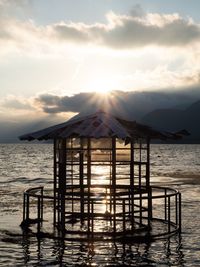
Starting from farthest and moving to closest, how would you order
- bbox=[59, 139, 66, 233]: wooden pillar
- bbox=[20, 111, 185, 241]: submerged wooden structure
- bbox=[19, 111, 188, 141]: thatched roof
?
bbox=[59, 139, 66, 233]: wooden pillar → bbox=[20, 111, 185, 241]: submerged wooden structure → bbox=[19, 111, 188, 141]: thatched roof

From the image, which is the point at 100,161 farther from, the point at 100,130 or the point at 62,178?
the point at 62,178

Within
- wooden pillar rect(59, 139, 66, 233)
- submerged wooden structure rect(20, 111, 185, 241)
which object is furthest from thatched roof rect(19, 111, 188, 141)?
wooden pillar rect(59, 139, 66, 233)

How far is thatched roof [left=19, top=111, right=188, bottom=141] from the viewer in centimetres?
1638

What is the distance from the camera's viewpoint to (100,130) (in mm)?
16594

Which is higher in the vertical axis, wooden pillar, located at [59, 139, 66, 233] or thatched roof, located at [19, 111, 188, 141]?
thatched roof, located at [19, 111, 188, 141]

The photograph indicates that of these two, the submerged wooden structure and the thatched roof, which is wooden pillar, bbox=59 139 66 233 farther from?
the thatched roof

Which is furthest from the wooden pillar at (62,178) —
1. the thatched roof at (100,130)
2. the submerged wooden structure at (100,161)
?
the thatched roof at (100,130)

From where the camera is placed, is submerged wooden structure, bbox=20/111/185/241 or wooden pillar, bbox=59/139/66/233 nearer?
submerged wooden structure, bbox=20/111/185/241

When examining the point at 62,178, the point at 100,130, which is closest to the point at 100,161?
the point at 100,130

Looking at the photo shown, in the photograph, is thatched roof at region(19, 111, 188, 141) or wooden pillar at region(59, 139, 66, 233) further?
wooden pillar at region(59, 139, 66, 233)

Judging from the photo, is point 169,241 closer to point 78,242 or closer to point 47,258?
point 78,242

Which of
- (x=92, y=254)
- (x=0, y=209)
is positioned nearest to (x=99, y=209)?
(x=0, y=209)

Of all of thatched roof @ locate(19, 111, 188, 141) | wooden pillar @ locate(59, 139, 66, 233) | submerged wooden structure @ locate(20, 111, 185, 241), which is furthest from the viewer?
wooden pillar @ locate(59, 139, 66, 233)

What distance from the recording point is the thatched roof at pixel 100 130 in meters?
16.4
